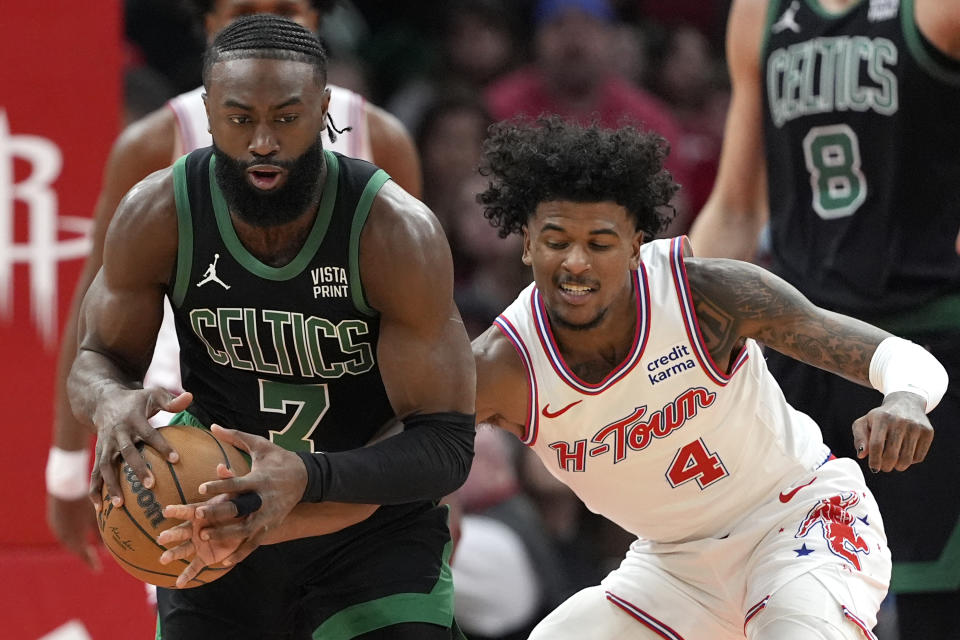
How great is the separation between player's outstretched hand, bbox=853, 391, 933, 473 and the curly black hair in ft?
2.93

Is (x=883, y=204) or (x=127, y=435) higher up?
(x=883, y=204)

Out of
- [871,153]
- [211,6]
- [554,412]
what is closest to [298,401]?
[554,412]

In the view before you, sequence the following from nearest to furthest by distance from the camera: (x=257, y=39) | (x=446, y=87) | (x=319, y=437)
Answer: (x=257, y=39) < (x=319, y=437) < (x=446, y=87)

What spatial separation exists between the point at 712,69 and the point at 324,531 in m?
7.19

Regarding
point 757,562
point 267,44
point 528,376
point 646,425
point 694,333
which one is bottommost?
point 757,562

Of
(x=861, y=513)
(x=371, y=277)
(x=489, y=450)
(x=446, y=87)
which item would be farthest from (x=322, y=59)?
(x=446, y=87)

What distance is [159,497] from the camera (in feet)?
9.91

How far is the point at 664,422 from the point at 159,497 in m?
1.41

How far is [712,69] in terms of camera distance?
32.6 ft

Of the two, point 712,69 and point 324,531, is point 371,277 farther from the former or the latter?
point 712,69

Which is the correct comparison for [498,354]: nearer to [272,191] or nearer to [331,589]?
[331,589]

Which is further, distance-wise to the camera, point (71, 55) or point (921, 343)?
point (71, 55)

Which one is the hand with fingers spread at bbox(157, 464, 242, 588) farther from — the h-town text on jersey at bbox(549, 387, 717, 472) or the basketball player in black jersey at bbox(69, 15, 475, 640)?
the h-town text on jersey at bbox(549, 387, 717, 472)

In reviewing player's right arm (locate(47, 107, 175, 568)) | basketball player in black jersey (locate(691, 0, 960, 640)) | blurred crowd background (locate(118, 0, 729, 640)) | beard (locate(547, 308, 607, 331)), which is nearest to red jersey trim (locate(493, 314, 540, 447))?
beard (locate(547, 308, 607, 331))
